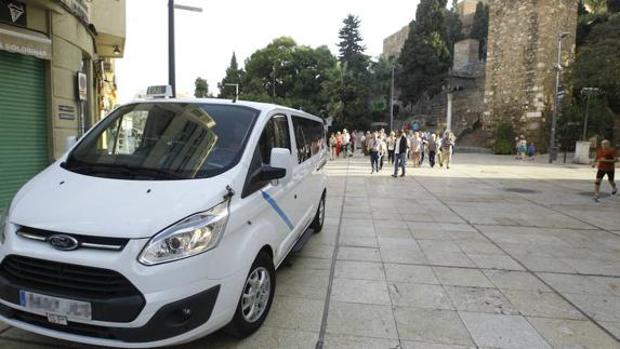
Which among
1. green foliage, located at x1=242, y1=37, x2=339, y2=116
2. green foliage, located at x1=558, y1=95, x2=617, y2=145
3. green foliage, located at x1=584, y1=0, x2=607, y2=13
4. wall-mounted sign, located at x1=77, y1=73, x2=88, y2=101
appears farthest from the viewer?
green foliage, located at x1=242, y1=37, x2=339, y2=116

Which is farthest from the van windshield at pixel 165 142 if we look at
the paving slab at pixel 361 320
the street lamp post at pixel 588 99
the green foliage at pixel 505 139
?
the green foliage at pixel 505 139

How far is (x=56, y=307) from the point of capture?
268 cm

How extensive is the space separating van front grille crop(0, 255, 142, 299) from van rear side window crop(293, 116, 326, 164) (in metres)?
2.76

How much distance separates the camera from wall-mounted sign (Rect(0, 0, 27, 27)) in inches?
292

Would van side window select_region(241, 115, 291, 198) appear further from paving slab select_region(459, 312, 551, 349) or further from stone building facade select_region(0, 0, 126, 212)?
stone building facade select_region(0, 0, 126, 212)

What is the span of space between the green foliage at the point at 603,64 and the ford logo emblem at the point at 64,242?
3099cm

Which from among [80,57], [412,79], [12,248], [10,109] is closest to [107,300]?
[12,248]

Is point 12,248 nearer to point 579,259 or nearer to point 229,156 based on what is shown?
point 229,156

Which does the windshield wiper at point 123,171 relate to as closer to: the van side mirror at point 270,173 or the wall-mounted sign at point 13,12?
the van side mirror at point 270,173

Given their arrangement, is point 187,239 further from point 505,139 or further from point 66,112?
point 505,139

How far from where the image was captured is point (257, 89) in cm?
5559

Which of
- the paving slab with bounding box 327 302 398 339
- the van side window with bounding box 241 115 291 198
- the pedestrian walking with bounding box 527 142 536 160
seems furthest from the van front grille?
the pedestrian walking with bounding box 527 142 536 160

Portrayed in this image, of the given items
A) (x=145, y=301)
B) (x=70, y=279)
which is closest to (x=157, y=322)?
(x=145, y=301)

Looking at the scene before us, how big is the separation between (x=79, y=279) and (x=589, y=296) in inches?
187
